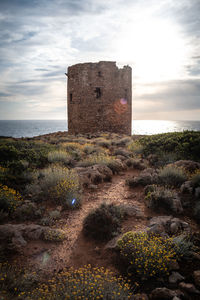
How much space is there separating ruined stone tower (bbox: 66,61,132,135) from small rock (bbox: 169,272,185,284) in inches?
624

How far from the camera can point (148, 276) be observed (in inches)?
115

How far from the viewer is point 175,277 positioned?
9.34 feet

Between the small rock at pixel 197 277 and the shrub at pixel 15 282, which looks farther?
the small rock at pixel 197 277

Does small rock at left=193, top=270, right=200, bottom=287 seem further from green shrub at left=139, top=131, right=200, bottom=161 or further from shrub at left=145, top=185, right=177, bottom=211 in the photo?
green shrub at left=139, top=131, right=200, bottom=161

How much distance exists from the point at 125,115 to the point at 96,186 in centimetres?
1362

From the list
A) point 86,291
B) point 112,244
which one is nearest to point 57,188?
point 112,244

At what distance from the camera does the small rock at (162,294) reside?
2551 mm

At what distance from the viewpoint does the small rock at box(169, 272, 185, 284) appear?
2798mm

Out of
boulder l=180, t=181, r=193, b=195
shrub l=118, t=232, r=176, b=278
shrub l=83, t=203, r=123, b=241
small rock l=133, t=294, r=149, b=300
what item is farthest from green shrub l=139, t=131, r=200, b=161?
small rock l=133, t=294, r=149, b=300

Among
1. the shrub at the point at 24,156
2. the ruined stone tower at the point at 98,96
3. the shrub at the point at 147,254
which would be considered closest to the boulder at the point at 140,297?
the shrub at the point at 147,254

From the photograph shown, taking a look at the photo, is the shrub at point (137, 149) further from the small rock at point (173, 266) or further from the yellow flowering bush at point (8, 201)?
the small rock at point (173, 266)

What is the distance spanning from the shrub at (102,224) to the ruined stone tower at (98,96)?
46.8ft

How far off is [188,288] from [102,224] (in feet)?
6.08

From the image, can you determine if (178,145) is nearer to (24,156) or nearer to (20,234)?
(24,156)
